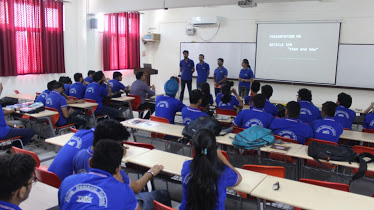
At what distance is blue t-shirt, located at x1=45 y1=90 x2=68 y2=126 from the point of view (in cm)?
543

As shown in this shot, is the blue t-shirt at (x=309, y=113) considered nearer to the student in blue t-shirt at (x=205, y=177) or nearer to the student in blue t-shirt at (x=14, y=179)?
the student in blue t-shirt at (x=205, y=177)

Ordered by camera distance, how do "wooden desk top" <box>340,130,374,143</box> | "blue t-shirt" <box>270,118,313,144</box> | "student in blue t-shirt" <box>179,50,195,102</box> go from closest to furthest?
1. "blue t-shirt" <box>270,118,313,144</box>
2. "wooden desk top" <box>340,130,374,143</box>
3. "student in blue t-shirt" <box>179,50,195,102</box>

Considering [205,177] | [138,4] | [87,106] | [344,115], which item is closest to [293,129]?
[344,115]

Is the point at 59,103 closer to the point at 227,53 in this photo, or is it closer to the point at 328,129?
the point at 328,129

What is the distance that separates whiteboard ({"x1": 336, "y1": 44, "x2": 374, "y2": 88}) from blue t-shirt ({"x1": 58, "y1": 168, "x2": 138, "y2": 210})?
27.0ft

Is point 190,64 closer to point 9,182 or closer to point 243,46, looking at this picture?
point 243,46

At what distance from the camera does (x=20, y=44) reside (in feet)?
27.0

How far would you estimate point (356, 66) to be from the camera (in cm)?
839

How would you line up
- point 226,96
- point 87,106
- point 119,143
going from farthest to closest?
point 87,106
point 226,96
point 119,143

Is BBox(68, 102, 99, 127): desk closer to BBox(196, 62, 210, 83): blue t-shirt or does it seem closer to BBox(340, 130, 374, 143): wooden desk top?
BBox(340, 130, 374, 143): wooden desk top

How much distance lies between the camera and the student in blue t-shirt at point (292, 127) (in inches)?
152

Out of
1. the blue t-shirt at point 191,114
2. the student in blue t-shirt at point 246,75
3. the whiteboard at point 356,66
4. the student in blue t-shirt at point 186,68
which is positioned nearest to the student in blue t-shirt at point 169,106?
the blue t-shirt at point 191,114

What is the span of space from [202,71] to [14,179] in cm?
881

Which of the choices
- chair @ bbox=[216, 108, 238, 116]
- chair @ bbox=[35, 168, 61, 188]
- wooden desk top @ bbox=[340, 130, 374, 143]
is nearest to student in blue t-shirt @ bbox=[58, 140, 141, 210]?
chair @ bbox=[35, 168, 61, 188]
